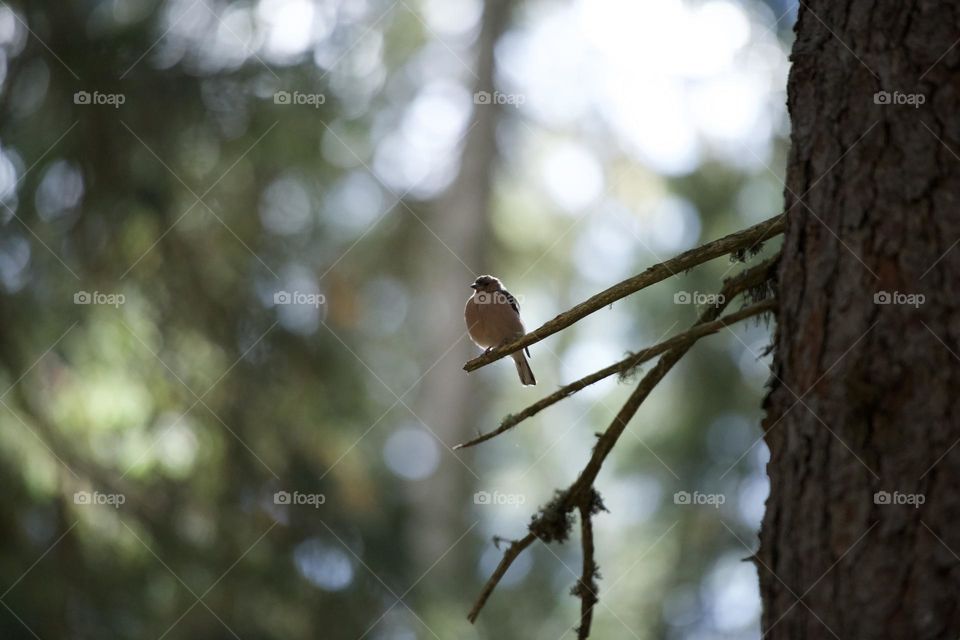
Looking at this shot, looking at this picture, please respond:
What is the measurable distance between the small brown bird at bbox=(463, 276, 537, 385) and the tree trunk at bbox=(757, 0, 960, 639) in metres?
4.56

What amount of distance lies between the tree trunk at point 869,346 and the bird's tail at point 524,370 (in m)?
4.74

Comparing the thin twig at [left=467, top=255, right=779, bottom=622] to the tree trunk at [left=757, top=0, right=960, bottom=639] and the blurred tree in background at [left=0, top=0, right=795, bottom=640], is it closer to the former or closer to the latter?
the tree trunk at [left=757, top=0, right=960, bottom=639]

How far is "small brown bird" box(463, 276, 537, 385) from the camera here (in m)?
7.74

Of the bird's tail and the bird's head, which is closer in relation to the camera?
the bird's tail

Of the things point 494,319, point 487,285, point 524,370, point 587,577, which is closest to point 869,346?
point 587,577

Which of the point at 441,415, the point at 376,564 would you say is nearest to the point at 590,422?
the point at 441,415

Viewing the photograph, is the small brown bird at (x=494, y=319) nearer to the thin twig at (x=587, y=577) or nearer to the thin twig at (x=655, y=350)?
the thin twig at (x=587, y=577)

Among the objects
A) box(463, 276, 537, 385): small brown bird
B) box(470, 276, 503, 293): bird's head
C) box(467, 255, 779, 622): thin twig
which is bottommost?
box(467, 255, 779, 622): thin twig

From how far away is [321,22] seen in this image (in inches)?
448

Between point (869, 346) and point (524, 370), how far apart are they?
533 centimetres

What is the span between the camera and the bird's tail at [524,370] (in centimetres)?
791

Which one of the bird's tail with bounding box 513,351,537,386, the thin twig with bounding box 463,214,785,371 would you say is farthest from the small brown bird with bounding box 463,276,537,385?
the thin twig with bounding box 463,214,785,371

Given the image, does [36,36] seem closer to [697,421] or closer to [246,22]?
[246,22]

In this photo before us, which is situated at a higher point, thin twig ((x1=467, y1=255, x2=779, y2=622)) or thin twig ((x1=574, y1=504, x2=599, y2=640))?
thin twig ((x1=467, y1=255, x2=779, y2=622))
